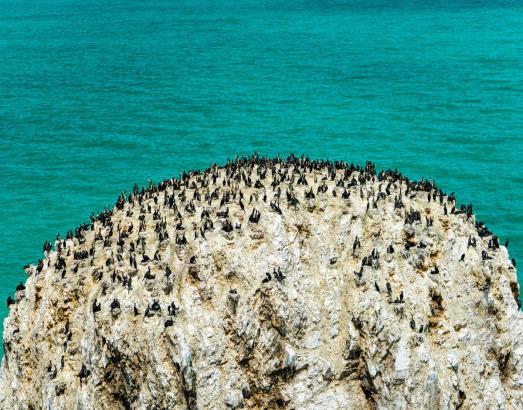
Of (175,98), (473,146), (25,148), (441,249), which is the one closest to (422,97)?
(473,146)

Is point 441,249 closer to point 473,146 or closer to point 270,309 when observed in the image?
point 270,309

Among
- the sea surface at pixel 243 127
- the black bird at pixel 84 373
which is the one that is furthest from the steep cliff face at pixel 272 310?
the sea surface at pixel 243 127

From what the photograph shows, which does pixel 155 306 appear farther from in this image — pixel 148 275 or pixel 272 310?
pixel 272 310

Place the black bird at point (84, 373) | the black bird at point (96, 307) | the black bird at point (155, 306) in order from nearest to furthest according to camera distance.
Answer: the black bird at point (155, 306), the black bird at point (96, 307), the black bird at point (84, 373)

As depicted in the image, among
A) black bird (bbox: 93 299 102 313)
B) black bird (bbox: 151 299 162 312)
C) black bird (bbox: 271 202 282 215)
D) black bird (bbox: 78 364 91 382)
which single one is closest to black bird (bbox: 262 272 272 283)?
black bird (bbox: 271 202 282 215)

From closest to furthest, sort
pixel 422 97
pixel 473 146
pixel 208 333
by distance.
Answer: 1. pixel 208 333
2. pixel 473 146
3. pixel 422 97

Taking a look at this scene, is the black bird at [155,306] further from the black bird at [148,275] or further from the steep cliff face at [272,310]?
the black bird at [148,275]

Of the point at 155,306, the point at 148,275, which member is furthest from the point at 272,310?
the point at 148,275
